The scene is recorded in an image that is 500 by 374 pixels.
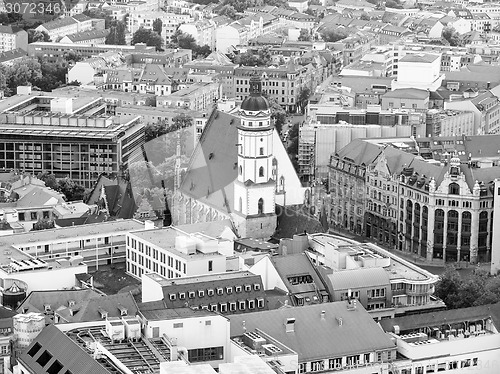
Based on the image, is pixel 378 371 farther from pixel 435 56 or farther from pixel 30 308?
pixel 435 56

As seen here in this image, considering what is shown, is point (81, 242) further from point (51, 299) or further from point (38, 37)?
point (38, 37)

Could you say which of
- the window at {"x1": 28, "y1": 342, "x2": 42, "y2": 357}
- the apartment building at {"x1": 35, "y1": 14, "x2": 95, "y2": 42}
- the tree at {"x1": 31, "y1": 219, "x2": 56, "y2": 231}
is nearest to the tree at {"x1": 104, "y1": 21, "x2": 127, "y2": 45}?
the apartment building at {"x1": 35, "y1": 14, "x2": 95, "y2": 42}

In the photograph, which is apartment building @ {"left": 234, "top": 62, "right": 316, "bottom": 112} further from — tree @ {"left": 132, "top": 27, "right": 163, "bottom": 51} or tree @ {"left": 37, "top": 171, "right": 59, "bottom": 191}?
tree @ {"left": 37, "top": 171, "right": 59, "bottom": 191}

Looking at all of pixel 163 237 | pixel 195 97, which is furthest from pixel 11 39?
pixel 163 237

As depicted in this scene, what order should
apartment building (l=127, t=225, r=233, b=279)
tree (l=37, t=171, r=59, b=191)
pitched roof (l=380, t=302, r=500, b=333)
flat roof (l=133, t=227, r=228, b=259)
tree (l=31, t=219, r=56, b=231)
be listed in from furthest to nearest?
tree (l=37, t=171, r=59, b=191) → tree (l=31, t=219, r=56, b=231) → flat roof (l=133, t=227, r=228, b=259) → apartment building (l=127, t=225, r=233, b=279) → pitched roof (l=380, t=302, r=500, b=333)

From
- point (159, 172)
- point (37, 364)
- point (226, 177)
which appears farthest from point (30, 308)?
point (159, 172)
